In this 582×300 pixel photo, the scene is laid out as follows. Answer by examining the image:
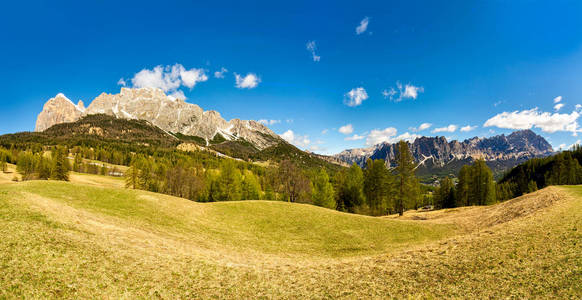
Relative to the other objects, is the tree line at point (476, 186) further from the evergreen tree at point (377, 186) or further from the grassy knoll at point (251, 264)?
the grassy knoll at point (251, 264)

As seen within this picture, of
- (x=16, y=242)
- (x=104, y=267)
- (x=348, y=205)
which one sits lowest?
(x=348, y=205)

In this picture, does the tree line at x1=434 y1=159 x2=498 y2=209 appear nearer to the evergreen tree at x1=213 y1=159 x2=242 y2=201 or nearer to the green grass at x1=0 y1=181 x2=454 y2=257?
the green grass at x1=0 y1=181 x2=454 y2=257

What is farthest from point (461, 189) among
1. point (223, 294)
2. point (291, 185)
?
point (223, 294)

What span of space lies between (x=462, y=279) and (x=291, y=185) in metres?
62.2

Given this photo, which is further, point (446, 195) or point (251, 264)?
point (446, 195)

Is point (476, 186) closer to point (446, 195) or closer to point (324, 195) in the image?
point (446, 195)

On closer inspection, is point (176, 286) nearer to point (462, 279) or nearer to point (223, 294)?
point (223, 294)

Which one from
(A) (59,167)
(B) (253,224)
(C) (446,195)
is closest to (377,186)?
(B) (253,224)

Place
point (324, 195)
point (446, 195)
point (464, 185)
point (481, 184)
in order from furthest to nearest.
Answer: point (446, 195) → point (464, 185) → point (481, 184) → point (324, 195)

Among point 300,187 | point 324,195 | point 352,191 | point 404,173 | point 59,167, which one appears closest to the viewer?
point 404,173

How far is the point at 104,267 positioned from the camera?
1244 cm

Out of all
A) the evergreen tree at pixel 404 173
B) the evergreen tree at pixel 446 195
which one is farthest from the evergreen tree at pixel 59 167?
the evergreen tree at pixel 446 195

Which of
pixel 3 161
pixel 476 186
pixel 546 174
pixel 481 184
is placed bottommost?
pixel 476 186

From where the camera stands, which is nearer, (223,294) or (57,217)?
(223,294)
